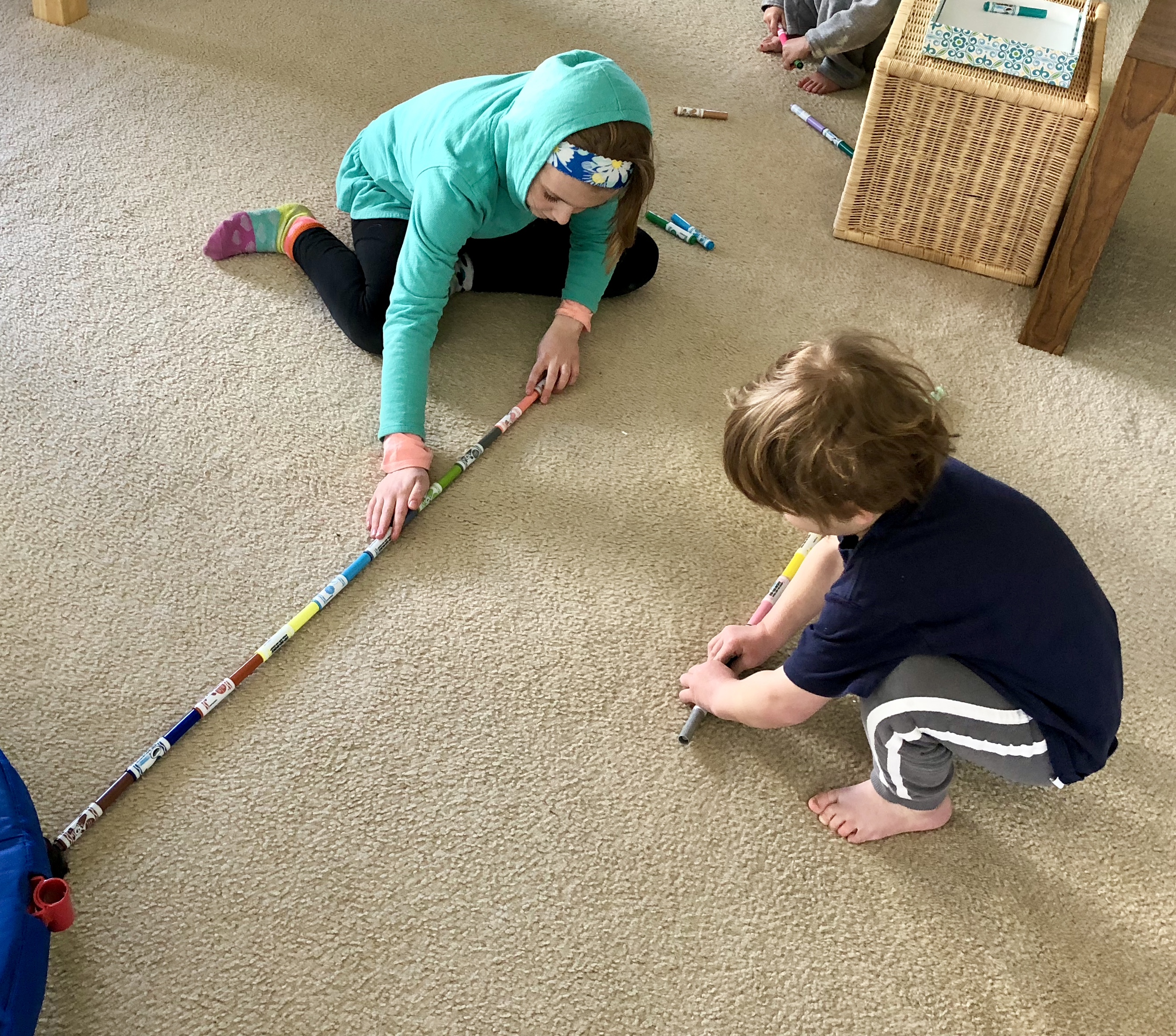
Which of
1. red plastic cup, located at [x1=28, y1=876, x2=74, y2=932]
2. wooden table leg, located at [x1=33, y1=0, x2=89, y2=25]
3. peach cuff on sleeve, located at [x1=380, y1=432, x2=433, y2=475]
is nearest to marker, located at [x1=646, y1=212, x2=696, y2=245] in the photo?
peach cuff on sleeve, located at [x1=380, y1=432, x2=433, y2=475]

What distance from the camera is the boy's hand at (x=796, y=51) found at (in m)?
1.99

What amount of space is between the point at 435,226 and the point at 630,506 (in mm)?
408

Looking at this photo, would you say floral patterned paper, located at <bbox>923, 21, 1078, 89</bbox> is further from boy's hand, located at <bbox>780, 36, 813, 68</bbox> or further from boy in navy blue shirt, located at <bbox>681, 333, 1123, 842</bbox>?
boy in navy blue shirt, located at <bbox>681, 333, 1123, 842</bbox>

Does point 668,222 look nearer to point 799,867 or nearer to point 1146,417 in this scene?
point 1146,417

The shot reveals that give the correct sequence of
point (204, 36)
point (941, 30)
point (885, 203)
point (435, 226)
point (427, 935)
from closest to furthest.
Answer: point (427, 935) < point (435, 226) < point (941, 30) < point (885, 203) < point (204, 36)

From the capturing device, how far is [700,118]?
189cm

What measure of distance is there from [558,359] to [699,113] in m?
0.74

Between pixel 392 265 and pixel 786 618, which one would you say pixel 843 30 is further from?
pixel 786 618

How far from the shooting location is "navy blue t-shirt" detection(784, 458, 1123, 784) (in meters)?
0.83

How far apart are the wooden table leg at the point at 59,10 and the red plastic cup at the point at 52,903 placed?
1.62 meters

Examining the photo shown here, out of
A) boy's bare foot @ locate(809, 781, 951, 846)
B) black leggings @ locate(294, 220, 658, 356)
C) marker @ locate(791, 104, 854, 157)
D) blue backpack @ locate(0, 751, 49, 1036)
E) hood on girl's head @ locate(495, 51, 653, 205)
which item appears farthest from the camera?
marker @ locate(791, 104, 854, 157)

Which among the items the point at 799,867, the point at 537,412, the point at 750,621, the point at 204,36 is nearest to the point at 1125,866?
the point at 799,867

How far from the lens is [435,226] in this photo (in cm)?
128

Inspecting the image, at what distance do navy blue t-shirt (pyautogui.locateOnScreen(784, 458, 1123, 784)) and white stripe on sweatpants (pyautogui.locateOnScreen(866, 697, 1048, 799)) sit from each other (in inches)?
0.8
